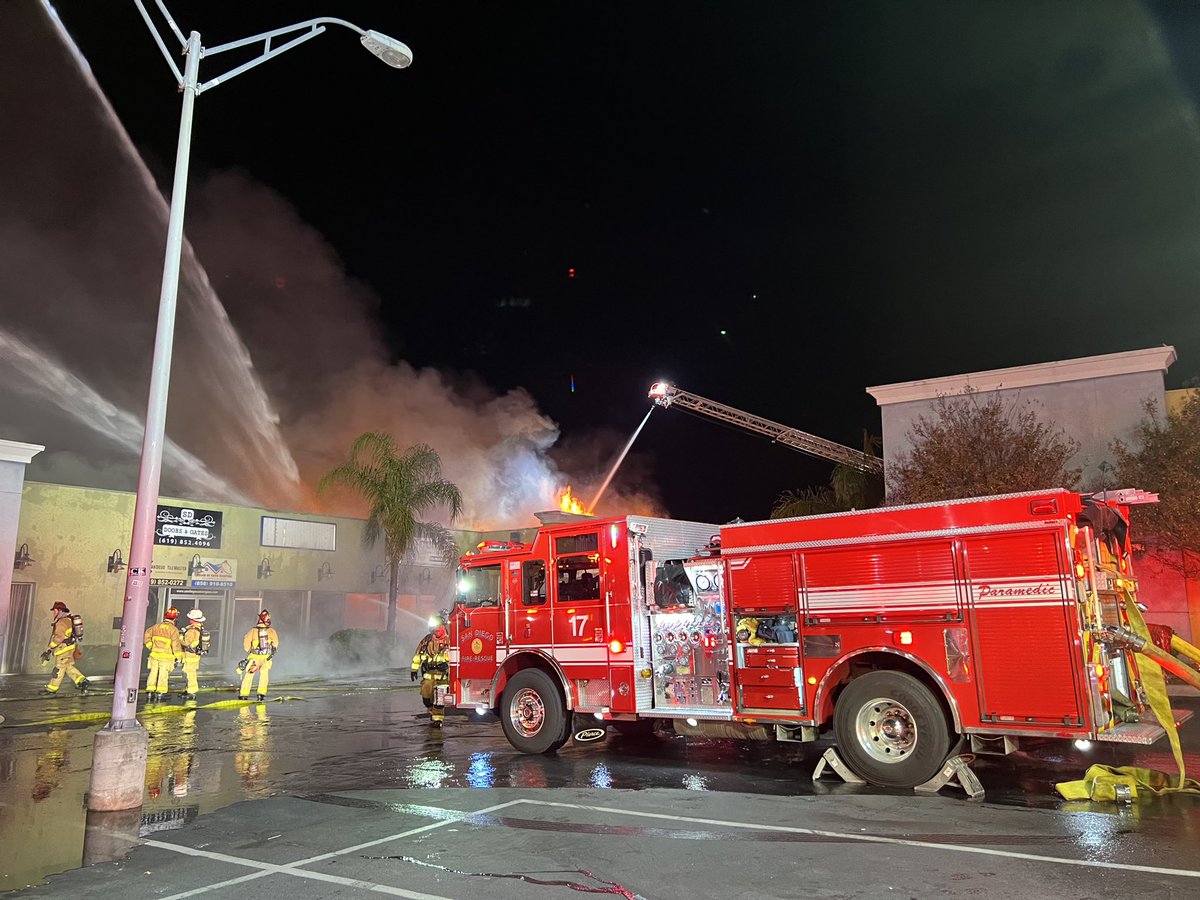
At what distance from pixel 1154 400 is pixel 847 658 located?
16.0 m

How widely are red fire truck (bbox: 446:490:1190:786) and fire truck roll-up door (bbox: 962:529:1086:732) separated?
0.04 ft

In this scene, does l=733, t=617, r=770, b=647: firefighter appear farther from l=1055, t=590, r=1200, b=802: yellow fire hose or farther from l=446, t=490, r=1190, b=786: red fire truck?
l=1055, t=590, r=1200, b=802: yellow fire hose

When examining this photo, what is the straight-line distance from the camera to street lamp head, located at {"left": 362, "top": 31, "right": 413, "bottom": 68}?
29.2 ft

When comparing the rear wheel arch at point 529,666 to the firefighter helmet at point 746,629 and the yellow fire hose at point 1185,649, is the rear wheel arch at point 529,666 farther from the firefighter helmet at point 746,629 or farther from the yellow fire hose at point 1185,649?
the yellow fire hose at point 1185,649

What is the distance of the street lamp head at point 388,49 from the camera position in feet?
29.2

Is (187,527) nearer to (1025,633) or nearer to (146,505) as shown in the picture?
(146,505)

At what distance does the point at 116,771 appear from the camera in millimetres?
7434

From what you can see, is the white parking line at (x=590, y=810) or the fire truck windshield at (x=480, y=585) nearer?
the white parking line at (x=590, y=810)

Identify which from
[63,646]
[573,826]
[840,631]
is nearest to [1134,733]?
[840,631]

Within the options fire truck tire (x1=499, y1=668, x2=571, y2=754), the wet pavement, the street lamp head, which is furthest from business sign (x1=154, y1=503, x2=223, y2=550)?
the street lamp head

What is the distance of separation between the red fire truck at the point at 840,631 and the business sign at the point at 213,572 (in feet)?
57.1

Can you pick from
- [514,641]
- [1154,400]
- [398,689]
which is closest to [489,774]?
[514,641]

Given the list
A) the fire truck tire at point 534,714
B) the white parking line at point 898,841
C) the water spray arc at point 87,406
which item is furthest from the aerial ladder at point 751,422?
the white parking line at point 898,841

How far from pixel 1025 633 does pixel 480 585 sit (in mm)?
6817
